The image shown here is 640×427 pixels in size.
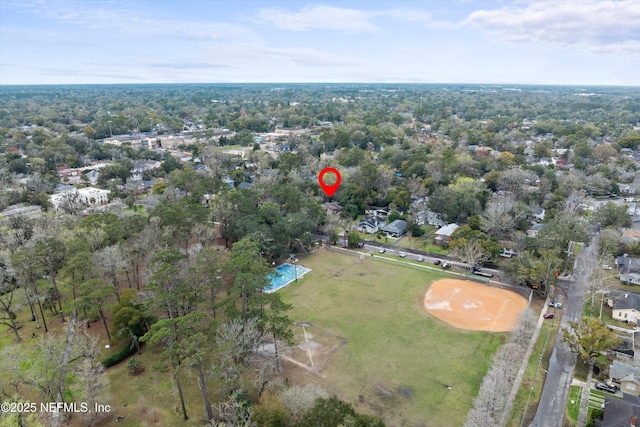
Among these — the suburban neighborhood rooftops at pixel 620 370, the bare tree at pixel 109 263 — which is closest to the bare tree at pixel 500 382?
the suburban neighborhood rooftops at pixel 620 370

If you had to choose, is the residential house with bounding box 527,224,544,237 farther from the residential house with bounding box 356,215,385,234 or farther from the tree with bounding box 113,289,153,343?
the tree with bounding box 113,289,153,343

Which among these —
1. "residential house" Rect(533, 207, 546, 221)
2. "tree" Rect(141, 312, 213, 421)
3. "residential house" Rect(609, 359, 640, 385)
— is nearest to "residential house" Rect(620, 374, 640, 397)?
"residential house" Rect(609, 359, 640, 385)

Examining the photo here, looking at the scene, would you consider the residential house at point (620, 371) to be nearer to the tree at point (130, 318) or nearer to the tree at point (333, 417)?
the tree at point (333, 417)

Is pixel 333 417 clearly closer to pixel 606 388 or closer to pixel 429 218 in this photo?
pixel 606 388

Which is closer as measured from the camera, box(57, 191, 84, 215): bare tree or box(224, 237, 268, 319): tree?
box(224, 237, 268, 319): tree

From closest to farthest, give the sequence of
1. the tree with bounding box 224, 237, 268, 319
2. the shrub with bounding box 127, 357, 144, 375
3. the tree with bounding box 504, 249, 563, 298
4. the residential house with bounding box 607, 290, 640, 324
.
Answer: the shrub with bounding box 127, 357, 144, 375 → the tree with bounding box 224, 237, 268, 319 → the residential house with bounding box 607, 290, 640, 324 → the tree with bounding box 504, 249, 563, 298

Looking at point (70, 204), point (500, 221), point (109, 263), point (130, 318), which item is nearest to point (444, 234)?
point (500, 221)

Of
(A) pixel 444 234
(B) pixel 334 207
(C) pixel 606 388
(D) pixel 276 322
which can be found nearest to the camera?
(C) pixel 606 388
